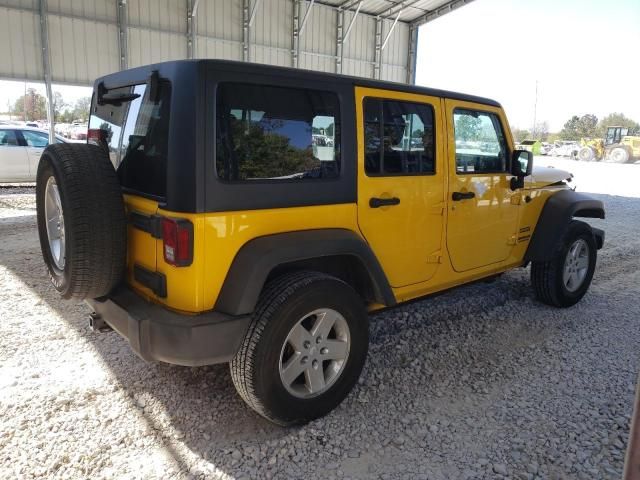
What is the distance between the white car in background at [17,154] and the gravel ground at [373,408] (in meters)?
8.89

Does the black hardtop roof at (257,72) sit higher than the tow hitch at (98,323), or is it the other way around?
the black hardtop roof at (257,72)

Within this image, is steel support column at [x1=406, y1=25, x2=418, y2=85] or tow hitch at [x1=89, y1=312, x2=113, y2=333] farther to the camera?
steel support column at [x1=406, y1=25, x2=418, y2=85]

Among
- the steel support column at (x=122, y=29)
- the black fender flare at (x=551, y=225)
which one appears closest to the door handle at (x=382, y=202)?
the black fender flare at (x=551, y=225)

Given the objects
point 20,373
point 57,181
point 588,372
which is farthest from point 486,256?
point 20,373

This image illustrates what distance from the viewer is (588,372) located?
356 centimetres

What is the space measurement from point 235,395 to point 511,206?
2717mm

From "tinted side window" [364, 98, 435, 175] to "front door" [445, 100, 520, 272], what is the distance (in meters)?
0.25

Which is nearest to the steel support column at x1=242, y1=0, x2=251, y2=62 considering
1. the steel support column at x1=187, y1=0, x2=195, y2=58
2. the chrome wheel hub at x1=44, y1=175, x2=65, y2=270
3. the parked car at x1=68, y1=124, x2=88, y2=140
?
the steel support column at x1=187, y1=0, x2=195, y2=58

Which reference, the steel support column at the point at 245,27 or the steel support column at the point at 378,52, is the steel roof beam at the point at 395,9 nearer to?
the steel support column at the point at 378,52

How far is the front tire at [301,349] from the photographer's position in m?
2.54

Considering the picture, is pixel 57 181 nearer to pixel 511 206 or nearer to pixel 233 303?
pixel 233 303

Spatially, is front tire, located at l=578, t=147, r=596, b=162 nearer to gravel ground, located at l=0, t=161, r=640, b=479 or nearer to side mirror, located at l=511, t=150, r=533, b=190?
gravel ground, located at l=0, t=161, r=640, b=479

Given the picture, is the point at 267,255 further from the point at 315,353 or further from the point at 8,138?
the point at 8,138

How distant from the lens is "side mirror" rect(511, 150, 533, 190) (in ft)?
13.5
